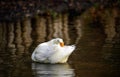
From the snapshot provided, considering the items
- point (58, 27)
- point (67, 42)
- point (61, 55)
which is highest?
point (61, 55)

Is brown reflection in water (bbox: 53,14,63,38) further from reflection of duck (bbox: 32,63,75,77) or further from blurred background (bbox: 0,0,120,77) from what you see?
reflection of duck (bbox: 32,63,75,77)

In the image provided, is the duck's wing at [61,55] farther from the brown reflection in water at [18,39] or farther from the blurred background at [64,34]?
the brown reflection in water at [18,39]

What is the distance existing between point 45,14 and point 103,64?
16.6m

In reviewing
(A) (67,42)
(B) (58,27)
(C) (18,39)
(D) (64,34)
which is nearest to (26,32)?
(D) (64,34)

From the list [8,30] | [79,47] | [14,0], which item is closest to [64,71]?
[79,47]

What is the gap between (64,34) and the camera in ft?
78.0

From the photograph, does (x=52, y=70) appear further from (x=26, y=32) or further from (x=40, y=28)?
(x=40, y=28)

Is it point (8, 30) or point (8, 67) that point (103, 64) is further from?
point (8, 30)

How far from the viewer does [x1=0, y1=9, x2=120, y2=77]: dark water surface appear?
1577 cm

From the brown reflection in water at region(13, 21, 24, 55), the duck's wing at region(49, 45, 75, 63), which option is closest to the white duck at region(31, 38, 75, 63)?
the duck's wing at region(49, 45, 75, 63)

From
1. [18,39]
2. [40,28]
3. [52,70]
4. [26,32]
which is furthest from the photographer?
[40,28]

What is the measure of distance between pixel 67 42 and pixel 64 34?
8.51 ft

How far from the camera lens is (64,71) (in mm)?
15773

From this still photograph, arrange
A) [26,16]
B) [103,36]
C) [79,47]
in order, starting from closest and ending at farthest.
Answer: [79,47] < [103,36] < [26,16]
